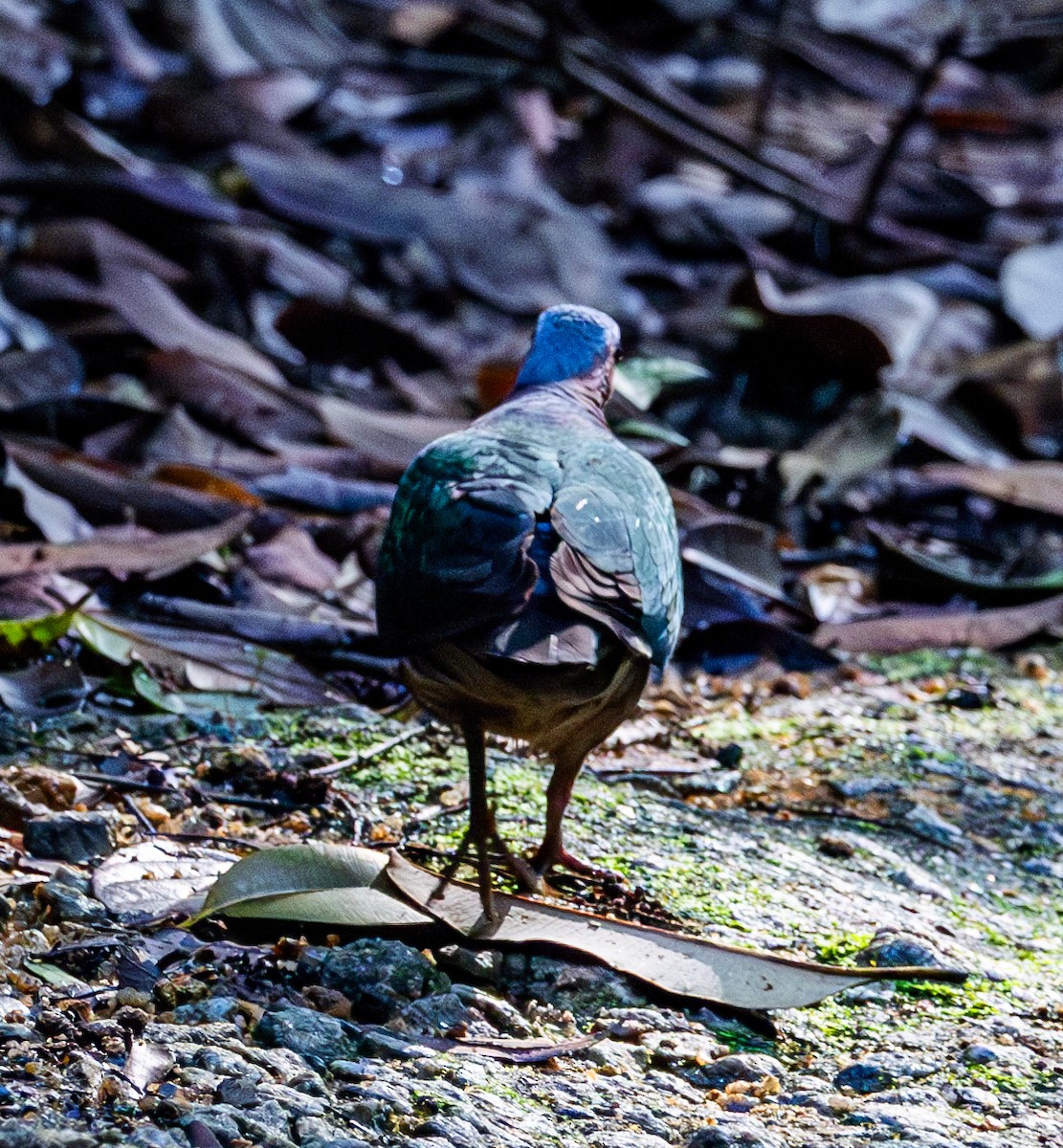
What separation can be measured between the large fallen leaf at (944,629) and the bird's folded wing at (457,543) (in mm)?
2193

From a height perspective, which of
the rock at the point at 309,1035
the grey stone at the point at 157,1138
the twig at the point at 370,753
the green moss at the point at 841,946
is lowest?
the twig at the point at 370,753

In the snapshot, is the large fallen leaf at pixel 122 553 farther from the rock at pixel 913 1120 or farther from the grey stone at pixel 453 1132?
the rock at pixel 913 1120

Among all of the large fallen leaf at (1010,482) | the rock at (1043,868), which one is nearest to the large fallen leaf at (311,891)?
the rock at (1043,868)

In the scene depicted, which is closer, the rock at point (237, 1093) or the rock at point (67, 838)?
the rock at point (237, 1093)

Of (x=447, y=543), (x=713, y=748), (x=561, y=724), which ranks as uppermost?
(x=447, y=543)

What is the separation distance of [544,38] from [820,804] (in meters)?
5.30

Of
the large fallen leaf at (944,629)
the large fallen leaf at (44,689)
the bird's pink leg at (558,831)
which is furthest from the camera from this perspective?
the large fallen leaf at (944,629)

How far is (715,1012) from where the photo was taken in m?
3.09

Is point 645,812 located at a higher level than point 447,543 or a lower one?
lower

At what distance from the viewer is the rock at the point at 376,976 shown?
285cm

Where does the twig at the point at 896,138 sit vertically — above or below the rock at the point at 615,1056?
above

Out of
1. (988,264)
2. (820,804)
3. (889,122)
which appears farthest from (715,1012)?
(889,122)

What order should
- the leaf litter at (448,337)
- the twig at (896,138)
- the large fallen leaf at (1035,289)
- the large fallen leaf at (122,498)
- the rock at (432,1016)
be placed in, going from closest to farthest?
1. the rock at (432,1016)
2. the leaf litter at (448,337)
3. the large fallen leaf at (122,498)
4. the twig at (896,138)
5. the large fallen leaf at (1035,289)

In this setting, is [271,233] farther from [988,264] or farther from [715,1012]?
[715,1012]
